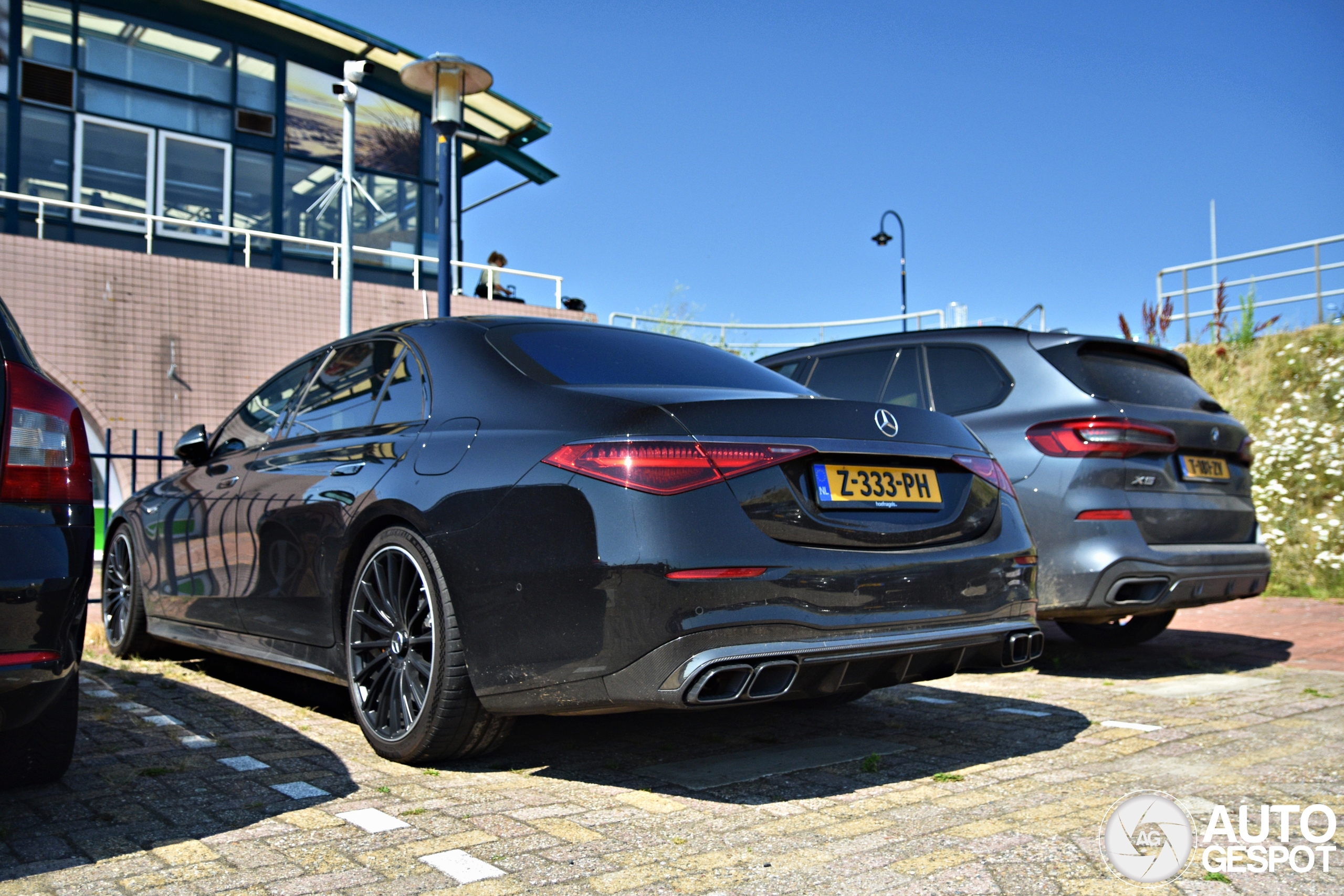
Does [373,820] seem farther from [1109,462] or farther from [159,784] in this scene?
[1109,462]

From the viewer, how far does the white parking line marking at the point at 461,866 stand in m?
2.47

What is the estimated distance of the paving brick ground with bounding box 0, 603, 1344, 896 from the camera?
2469 millimetres

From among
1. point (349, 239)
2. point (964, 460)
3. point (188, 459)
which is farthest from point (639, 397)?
point (349, 239)

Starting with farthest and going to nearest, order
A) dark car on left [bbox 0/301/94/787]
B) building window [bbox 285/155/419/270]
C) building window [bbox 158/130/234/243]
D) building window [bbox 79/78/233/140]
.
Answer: building window [bbox 285/155/419/270] → building window [bbox 158/130/234/243] → building window [bbox 79/78/233/140] → dark car on left [bbox 0/301/94/787]

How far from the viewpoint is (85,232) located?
17984mm

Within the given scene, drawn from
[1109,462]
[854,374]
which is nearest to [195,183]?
[854,374]

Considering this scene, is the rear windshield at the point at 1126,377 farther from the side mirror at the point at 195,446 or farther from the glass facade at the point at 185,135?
the glass facade at the point at 185,135

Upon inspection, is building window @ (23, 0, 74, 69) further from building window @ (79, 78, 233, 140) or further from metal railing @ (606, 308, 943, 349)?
metal railing @ (606, 308, 943, 349)

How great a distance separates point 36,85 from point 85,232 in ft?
8.36

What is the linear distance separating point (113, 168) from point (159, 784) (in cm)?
1822

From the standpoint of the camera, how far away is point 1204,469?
5.45 metres

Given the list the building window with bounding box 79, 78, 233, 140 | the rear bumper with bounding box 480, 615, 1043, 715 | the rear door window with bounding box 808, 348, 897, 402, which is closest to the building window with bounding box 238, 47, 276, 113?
the building window with bounding box 79, 78, 233, 140

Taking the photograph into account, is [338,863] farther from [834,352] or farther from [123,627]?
[834,352]

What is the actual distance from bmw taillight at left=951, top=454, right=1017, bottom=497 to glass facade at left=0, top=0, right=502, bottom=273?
50.7ft
